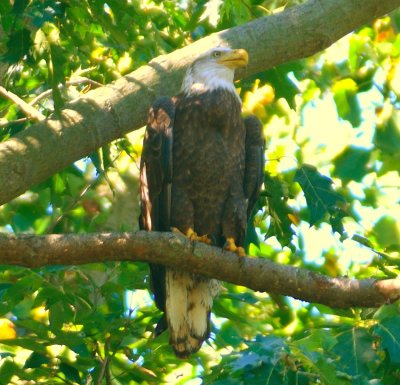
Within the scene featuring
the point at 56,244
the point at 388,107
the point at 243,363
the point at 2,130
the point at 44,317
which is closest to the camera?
the point at 243,363

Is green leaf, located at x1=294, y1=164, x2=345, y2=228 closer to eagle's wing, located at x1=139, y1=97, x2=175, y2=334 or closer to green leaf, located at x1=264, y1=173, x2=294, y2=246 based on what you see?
green leaf, located at x1=264, y1=173, x2=294, y2=246

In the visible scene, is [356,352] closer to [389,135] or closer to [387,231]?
[387,231]

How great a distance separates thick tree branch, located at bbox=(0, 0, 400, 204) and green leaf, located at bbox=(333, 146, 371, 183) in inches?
125

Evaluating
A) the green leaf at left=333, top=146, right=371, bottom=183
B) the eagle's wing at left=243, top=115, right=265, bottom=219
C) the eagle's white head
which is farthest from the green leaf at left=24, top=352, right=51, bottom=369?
the green leaf at left=333, top=146, right=371, bottom=183

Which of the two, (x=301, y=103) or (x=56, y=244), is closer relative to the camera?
(x=56, y=244)

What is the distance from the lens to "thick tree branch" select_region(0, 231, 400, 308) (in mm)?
4059

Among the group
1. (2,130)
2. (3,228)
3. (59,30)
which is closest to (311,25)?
(59,30)

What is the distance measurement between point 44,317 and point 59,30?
3.26 m

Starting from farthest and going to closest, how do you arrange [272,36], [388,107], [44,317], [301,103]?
[301,103] < [388,107] < [44,317] < [272,36]

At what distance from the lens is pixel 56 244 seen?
4059 millimetres

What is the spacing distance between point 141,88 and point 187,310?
130cm

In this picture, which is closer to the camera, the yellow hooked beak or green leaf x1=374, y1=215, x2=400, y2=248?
the yellow hooked beak

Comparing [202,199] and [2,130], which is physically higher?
[2,130]

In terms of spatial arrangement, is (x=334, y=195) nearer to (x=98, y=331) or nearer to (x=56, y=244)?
(x=98, y=331)
